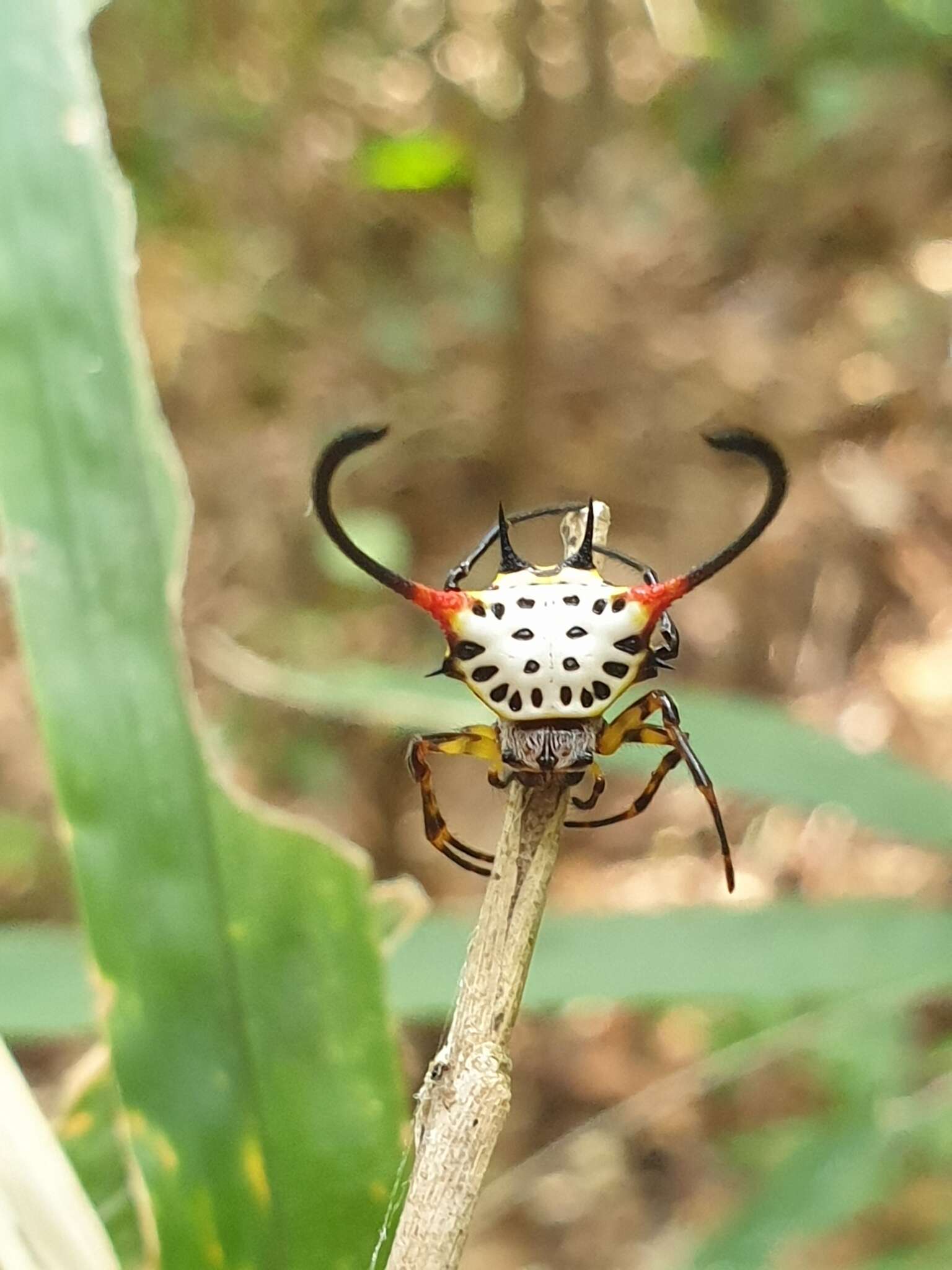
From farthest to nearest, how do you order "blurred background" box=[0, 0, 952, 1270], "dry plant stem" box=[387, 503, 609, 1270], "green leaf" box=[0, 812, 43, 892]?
"green leaf" box=[0, 812, 43, 892] → "blurred background" box=[0, 0, 952, 1270] → "dry plant stem" box=[387, 503, 609, 1270]

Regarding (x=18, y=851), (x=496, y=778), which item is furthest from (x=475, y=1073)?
(x=18, y=851)

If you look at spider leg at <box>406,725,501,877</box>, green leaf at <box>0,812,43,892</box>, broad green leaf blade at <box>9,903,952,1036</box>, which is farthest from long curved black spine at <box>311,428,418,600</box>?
green leaf at <box>0,812,43,892</box>

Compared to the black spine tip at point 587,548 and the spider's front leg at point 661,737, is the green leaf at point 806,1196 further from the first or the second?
the black spine tip at point 587,548

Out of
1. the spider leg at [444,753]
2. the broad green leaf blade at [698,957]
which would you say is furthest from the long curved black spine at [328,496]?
the broad green leaf blade at [698,957]

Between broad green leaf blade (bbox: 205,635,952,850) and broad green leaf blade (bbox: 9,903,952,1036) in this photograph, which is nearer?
broad green leaf blade (bbox: 9,903,952,1036)

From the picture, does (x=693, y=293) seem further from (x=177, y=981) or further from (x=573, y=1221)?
(x=177, y=981)

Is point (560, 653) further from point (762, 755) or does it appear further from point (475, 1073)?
point (762, 755)

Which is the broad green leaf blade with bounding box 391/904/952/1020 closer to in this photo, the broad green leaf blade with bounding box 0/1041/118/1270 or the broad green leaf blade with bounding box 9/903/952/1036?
the broad green leaf blade with bounding box 9/903/952/1036
